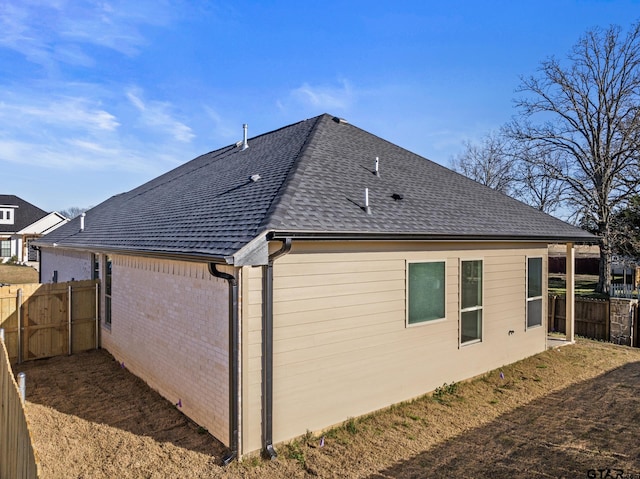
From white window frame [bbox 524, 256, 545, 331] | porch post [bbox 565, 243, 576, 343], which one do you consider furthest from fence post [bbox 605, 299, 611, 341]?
white window frame [bbox 524, 256, 545, 331]

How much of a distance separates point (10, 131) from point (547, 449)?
2368 cm

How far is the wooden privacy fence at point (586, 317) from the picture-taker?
12.5m

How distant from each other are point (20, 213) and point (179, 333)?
43.5 metres

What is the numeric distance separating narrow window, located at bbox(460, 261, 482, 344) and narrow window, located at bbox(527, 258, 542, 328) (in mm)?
2216

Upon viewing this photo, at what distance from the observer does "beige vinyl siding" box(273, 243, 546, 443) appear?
5.53m

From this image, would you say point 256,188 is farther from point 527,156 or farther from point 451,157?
point 451,157

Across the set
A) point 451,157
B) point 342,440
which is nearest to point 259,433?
point 342,440

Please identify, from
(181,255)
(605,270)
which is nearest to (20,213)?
(181,255)

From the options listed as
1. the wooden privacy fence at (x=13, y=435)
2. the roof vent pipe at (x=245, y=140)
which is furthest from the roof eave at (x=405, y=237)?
the roof vent pipe at (x=245, y=140)

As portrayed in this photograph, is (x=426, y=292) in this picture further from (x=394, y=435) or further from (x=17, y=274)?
(x=17, y=274)

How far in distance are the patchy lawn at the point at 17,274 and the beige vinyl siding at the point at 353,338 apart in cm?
2616

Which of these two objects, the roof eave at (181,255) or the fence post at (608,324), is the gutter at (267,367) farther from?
the fence post at (608,324)

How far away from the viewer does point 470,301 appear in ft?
27.1

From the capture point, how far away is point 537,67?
2364cm
